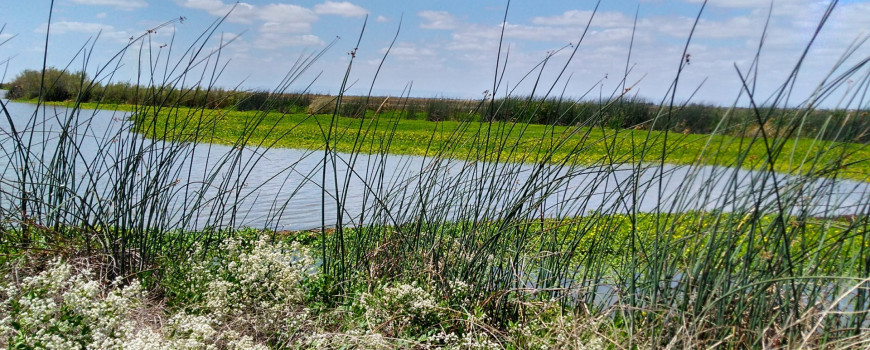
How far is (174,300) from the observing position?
2809 mm

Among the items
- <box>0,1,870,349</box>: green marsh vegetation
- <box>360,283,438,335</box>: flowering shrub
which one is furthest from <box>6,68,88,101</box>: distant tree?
<box>360,283,438,335</box>: flowering shrub

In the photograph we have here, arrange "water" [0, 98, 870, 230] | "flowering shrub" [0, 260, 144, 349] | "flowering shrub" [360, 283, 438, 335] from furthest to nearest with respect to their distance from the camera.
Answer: "flowering shrub" [360, 283, 438, 335] → "water" [0, 98, 870, 230] → "flowering shrub" [0, 260, 144, 349]

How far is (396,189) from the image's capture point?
18.5 ft

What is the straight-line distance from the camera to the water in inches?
93.9

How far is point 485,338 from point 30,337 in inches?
58.7

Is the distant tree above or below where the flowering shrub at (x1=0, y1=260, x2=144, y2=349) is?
above

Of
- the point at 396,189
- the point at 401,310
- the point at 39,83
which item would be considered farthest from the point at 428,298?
the point at 39,83

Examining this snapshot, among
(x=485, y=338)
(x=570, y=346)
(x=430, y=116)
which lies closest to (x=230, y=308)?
(x=485, y=338)

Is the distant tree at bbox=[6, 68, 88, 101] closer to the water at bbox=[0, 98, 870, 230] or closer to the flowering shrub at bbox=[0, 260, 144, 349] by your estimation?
the water at bbox=[0, 98, 870, 230]

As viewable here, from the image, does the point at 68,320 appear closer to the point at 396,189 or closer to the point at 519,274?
the point at 519,274

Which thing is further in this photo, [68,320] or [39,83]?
[39,83]

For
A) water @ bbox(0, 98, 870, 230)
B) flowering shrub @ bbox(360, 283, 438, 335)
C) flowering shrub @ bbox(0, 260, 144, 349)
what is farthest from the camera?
flowering shrub @ bbox(360, 283, 438, 335)

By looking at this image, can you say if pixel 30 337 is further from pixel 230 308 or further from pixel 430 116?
pixel 430 116

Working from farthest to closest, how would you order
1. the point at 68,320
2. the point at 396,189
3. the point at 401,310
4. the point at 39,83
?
the point at 39,83
the point at 396,189
the point at 401,310
the point at 68,320
